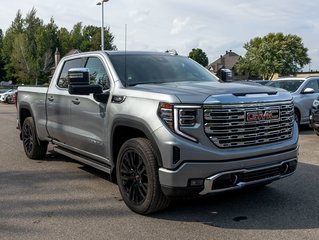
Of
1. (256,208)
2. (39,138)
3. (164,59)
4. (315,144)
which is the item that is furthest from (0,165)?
(315,144)

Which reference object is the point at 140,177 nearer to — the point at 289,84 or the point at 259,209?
the point at 259,209

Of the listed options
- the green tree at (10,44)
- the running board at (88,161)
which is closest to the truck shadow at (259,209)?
the running board at (88,161)

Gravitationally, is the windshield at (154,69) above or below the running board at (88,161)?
above

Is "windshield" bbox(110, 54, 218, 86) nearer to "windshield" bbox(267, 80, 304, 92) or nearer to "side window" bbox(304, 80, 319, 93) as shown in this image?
"windshield" bbox(267, 80, 304, 92)

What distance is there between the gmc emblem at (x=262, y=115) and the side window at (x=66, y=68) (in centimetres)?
299

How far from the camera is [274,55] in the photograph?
69062 millimetres

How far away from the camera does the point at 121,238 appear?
4.23m

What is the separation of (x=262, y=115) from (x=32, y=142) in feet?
16.2

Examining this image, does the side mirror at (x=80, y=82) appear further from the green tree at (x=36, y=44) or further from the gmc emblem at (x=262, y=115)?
the green tree at (x=36, y=44)

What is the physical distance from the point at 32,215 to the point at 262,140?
2.75m

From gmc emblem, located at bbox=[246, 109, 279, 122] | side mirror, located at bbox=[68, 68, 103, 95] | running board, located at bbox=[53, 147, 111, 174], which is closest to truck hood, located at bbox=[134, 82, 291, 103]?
gmc emblem, located at bbox=[246, 109, 279, 122]

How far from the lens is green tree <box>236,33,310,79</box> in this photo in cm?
6756

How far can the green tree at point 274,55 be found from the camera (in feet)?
222

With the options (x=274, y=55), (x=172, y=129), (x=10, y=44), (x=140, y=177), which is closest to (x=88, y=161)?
(x=140, y=177)
